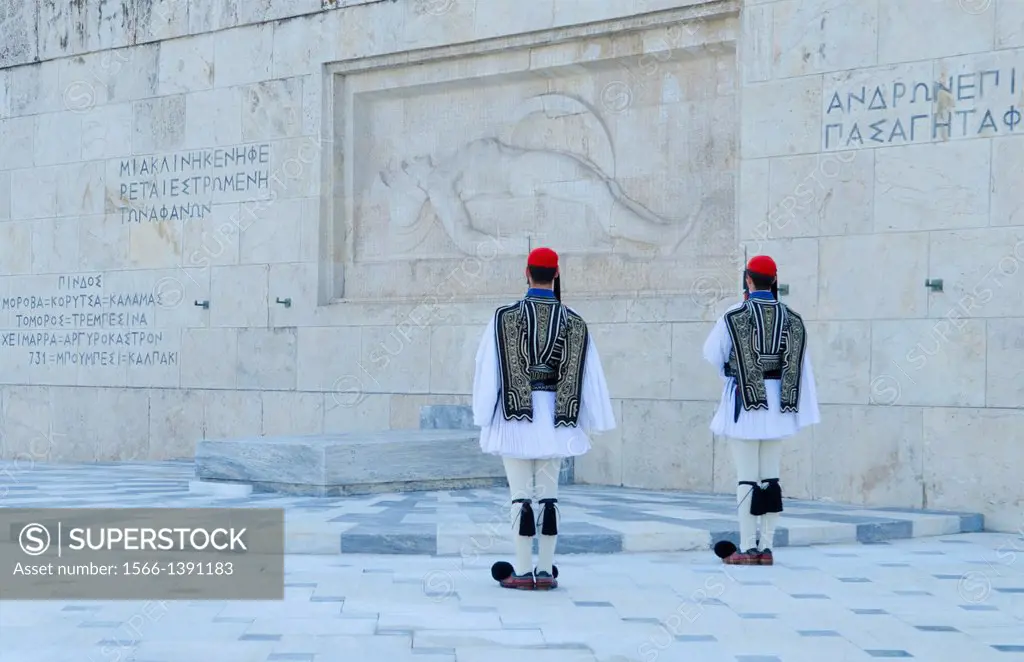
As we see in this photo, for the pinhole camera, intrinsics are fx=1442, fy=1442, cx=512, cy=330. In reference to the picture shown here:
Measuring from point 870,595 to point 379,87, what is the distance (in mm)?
7667

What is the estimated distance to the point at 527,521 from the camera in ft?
22.1

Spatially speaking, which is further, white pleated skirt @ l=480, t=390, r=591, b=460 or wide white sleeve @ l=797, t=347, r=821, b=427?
wide white sleeve @ l=797, t=347, r=821, b=427

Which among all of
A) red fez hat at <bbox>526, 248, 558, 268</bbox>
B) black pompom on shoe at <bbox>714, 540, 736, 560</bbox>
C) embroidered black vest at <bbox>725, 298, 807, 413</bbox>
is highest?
red fez hat at <bbox>526, 248, 558, 268</bbox>

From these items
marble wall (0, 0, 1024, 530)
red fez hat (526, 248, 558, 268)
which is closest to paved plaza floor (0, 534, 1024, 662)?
red fez hat (526, 248, 558, 268)

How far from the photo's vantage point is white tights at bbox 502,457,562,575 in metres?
6.77

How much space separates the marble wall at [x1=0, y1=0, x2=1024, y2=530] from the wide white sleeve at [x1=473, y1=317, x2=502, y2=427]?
13.2 ft

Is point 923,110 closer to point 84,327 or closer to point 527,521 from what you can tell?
point 527,521

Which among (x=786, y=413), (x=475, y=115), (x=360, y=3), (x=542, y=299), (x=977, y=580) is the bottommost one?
(x=977, y=580)

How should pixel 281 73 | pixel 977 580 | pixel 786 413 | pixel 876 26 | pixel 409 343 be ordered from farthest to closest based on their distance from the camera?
1. pixel 281 73
2. pixel 409 343
3. pixel 876 26
4. pixel 786 413
5. pixel 977 580

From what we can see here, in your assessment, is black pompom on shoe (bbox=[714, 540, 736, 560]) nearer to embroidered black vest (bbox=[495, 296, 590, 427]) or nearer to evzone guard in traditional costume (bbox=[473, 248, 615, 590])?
evzone guard in traditional costume (bbox=[473, 248, 615, 590])

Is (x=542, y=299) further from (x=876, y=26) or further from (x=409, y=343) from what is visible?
(x=409, y=343)

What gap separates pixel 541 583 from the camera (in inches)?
265

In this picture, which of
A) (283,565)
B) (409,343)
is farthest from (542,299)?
(409,343)

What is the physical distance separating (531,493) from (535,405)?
0.42m
